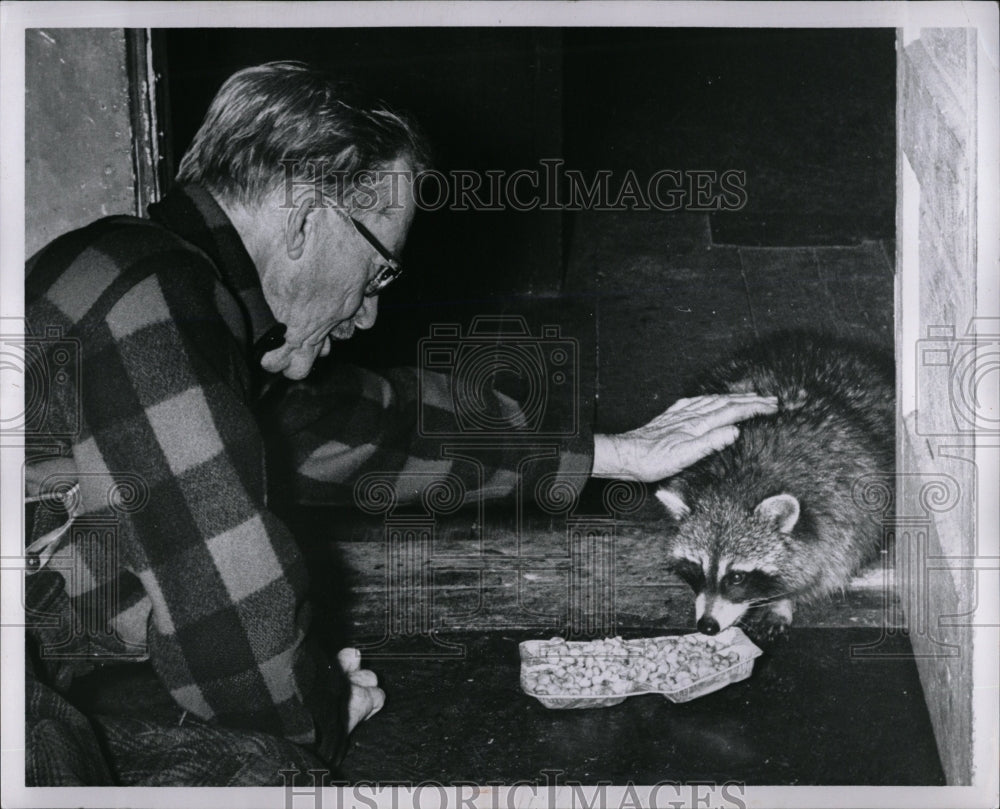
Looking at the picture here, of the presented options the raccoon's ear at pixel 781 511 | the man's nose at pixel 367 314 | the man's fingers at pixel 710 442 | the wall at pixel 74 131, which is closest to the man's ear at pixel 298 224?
the man's nose at pixel 367 314

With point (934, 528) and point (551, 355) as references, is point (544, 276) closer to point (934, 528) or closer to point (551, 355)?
point (551, 355)

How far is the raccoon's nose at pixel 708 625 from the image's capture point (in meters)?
1.55

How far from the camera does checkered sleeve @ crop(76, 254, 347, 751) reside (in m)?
1.33

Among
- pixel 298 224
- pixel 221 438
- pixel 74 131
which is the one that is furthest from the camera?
pixel 74 131

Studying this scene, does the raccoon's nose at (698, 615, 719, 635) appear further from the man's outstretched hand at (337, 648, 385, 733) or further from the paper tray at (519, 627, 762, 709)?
the man's outstretched hand at (337, 648, 385, 733)

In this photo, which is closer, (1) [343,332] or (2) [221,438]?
(2) [221,438]

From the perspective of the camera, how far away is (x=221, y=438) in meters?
1.33

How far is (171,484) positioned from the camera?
135cm

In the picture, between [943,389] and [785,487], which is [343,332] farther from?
[943,389]

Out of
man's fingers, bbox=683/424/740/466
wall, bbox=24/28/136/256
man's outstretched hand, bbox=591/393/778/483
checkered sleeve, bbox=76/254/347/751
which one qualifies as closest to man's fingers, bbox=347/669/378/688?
checkered sleeve, bbox=76/254/347/751

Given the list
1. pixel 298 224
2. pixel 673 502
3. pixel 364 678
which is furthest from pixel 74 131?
pixel 673 502

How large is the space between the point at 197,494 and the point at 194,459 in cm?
4

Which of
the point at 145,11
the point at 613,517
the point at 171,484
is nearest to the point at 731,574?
the point at 613,517

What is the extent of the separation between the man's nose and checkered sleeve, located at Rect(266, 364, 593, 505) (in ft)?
0.20
